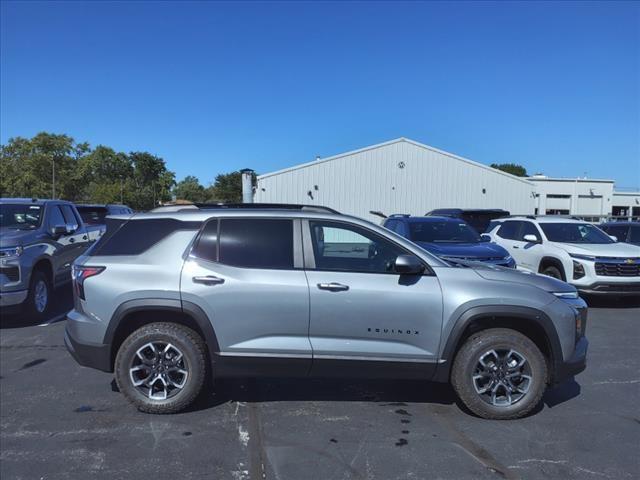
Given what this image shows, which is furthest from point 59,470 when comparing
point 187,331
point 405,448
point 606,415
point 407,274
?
point 606,415

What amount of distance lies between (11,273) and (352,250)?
5503 mm

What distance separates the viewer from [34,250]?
24.6 ft

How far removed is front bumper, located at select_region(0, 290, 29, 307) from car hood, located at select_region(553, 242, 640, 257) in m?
9.54

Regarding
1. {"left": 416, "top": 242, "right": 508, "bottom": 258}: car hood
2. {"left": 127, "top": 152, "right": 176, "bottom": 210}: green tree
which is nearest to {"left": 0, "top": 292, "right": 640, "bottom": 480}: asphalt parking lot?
{"left": 416, "top": 242, "right": 508, "bottom": 258}: car hood

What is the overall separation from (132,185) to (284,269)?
7201 cm

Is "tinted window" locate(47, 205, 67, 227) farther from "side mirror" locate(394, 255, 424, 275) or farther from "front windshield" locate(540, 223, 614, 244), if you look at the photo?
"front windshield" locate(540, 223, 614, 244)

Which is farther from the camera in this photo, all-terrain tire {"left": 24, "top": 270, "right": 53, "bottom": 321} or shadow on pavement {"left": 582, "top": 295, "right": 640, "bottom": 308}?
shadow on pavement {"left": 582, "top": 295, "right": 640, "bottom": 308}

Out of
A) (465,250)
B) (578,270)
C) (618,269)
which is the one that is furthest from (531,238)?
(465,250)

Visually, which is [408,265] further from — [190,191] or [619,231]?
[190,191]

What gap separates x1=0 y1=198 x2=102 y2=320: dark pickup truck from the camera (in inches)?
275

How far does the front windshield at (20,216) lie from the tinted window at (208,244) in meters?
5.32

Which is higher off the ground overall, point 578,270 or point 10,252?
point 10,252

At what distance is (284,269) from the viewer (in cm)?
408

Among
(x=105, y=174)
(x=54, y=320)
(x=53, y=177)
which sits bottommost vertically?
(x=54, y=320)
